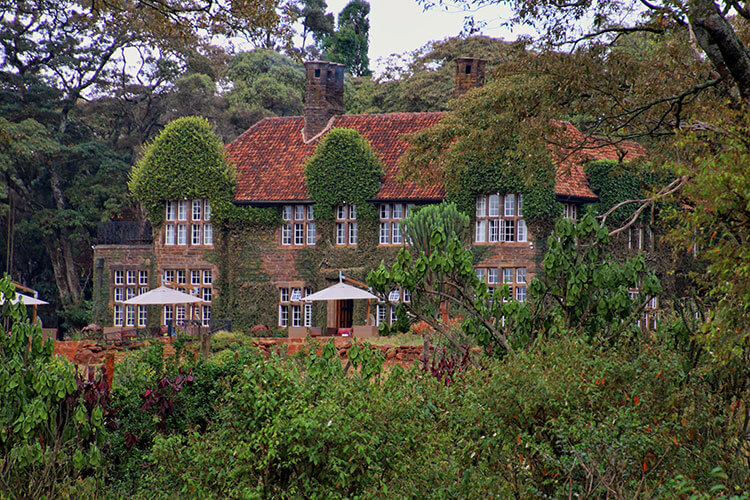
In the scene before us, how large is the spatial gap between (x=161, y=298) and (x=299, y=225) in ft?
18.8

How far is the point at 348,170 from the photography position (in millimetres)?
32438

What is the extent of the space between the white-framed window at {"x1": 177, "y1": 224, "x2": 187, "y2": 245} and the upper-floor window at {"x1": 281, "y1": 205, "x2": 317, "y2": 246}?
3783 millimetres

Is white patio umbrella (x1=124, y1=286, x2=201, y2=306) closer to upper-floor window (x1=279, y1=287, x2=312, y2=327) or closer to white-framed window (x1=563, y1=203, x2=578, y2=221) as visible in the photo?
upper-floor window (x1=279, y1=287, x2=312, y2=327)

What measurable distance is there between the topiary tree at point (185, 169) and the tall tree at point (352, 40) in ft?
73.4

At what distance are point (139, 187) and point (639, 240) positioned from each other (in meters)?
17.6

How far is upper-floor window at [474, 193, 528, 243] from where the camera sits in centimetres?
3109

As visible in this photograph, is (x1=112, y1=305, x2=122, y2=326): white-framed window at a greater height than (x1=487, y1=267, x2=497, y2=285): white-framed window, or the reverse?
(x1=487, y1=267, x2=497, y2=285): white-framed window

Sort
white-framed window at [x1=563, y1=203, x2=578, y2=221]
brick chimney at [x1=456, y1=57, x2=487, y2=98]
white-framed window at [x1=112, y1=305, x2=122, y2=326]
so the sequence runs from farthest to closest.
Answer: white-framed window at [x1=112, y1=305, x2=122, y2=326] → brick chimney at [x1=456, y1=57, x2=487, y2=98] → white-framed window at [x1=563, y1=203, x2=578, y2=221]

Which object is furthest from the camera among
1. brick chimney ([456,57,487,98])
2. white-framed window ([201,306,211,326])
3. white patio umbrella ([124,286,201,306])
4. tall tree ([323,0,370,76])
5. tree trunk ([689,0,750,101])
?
tall tree ([323,0,370,76])

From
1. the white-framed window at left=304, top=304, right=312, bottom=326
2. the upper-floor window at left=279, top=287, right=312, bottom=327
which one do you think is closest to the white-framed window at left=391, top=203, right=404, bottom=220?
the upper-floor window at left=279, top=287, right=312, bottom=327

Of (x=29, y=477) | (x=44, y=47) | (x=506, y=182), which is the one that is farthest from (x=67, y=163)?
(x=29, y=477)

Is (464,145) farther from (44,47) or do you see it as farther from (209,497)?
(44,47)

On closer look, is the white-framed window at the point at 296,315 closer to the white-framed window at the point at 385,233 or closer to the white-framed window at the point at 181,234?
the white-framed window at the point at 385,233

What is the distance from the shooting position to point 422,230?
27.6m
